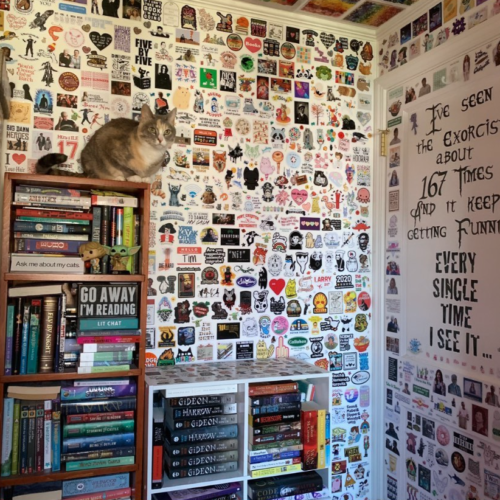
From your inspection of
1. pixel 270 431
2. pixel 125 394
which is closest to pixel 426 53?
pixel 270 431

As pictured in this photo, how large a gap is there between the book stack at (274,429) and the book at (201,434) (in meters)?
0.08

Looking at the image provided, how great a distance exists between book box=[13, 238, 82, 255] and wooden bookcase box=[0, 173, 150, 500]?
4 cm

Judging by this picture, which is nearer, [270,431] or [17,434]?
[17,434]

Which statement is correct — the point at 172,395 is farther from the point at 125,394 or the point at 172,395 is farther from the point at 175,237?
the point at 175,237

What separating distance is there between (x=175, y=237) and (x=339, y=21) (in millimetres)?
1366

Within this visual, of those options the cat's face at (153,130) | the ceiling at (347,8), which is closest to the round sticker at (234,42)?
the ceiling at (347,8)

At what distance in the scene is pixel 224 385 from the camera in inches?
74.5

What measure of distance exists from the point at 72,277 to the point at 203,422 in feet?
2.47

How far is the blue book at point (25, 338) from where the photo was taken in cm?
169

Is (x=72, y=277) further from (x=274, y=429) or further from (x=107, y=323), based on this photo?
(x=274, y=429)

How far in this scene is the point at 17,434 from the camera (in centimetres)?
168

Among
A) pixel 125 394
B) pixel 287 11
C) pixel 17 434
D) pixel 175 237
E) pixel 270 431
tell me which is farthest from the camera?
pixel 287 11

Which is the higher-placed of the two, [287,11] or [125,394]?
[287,11]

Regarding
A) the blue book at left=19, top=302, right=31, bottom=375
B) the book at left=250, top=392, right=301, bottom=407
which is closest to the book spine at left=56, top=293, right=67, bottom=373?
the blue book at left=19, top=302, right=31, bottom=375
